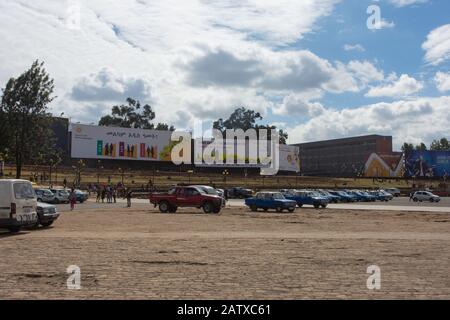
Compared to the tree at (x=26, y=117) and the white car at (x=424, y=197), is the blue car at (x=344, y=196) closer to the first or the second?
the white car at (x=424, y=197)

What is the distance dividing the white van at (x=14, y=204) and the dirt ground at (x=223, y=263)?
21.6 inches

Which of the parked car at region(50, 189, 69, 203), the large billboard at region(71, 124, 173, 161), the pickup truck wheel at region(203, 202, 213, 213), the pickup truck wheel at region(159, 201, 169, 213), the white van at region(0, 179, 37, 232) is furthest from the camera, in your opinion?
the large billboard at region(71, 124, 173, 161)

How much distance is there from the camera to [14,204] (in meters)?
18.2

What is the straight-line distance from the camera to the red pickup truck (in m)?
33.6

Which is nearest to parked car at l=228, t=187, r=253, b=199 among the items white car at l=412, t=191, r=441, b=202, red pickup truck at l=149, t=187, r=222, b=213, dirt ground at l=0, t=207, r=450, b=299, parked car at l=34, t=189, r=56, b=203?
white car at l=412, t=191, r=441, b=202

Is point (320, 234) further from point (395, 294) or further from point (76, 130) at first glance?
point (76, 130)

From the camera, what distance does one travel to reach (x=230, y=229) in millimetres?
21203

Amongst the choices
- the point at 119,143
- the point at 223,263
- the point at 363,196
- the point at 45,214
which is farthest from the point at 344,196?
the point at 119,143

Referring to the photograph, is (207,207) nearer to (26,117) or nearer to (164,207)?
(164,207)

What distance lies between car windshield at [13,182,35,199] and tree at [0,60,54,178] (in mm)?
17442

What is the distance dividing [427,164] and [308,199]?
89219mm

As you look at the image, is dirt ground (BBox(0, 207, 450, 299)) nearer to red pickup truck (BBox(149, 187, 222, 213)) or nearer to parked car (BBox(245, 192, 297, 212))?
red pickup truck (BBox(149, 187, 222, 213))

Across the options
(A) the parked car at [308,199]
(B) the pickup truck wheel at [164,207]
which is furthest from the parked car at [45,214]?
(A) the parked car at [308,199]

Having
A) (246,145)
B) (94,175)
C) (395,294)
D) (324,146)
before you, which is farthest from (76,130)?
(324,146)
